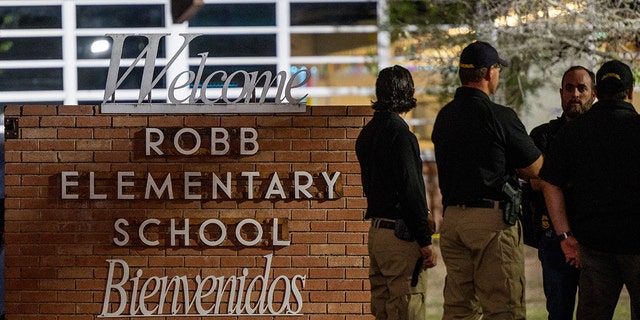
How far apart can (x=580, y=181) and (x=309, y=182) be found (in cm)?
220

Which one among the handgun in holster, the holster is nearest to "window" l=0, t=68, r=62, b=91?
the holster

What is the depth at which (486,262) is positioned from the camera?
5.37m

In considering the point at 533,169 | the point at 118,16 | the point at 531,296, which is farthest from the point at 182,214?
the point at 118,16

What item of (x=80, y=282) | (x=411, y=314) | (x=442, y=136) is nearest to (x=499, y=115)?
(x=442, y=136)

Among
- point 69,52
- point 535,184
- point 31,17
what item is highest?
point 31,17

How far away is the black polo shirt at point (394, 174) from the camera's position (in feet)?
A: 18.1

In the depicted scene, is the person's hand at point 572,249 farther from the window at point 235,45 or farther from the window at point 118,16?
the window at point 118,16

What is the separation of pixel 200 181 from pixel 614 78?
292cm

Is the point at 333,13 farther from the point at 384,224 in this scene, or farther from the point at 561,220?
the point at 561,220

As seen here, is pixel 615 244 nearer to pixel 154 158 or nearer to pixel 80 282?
pixel 154 158

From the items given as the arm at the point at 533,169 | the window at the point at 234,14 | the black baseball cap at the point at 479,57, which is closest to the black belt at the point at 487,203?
the arm at the point at 533,169

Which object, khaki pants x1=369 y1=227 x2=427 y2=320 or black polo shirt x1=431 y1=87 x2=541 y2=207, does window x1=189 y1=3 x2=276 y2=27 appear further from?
black polo shirt x1=431 y1=87 x2=541 y2=207

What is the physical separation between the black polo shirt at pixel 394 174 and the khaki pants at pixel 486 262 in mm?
174

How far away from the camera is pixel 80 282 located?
6980mm
